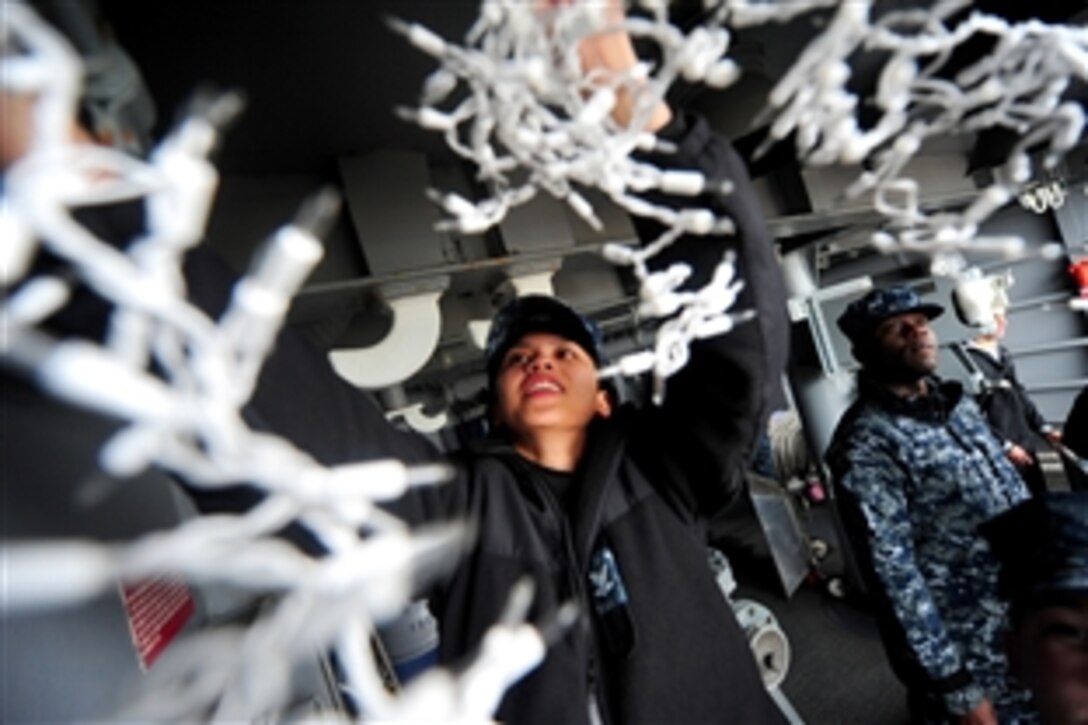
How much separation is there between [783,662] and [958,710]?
596 mm

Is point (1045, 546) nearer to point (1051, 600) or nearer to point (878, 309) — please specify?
point (1051, 600)

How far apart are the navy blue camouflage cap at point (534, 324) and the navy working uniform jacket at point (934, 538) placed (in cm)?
66

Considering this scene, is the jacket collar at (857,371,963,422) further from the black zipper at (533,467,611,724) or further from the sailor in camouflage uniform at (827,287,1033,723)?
the black zipper at (533,467,611,724)

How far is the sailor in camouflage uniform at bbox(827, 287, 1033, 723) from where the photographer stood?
35.5 inches

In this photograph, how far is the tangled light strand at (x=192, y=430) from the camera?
0.10m

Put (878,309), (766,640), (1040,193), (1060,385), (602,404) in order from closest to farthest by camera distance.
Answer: (602,404)
(878,309)
(766,640)
(1040,193)
(1060,385)

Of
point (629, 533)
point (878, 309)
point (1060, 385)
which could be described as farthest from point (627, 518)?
point (1060, 385)

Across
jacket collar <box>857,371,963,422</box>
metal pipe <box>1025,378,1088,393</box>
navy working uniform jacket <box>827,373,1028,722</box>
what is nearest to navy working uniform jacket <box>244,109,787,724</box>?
navy working uniform jacket <box>827,373,1028,722</box>

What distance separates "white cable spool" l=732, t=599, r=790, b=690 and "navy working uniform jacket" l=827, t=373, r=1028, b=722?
1.09 feet

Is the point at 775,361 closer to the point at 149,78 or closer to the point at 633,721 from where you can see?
the point at 633,721

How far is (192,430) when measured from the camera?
A: 0.40ft

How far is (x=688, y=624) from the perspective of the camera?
555mm

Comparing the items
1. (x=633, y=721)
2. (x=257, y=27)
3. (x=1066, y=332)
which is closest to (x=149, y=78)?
(x=257, y=27)

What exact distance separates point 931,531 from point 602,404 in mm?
678
